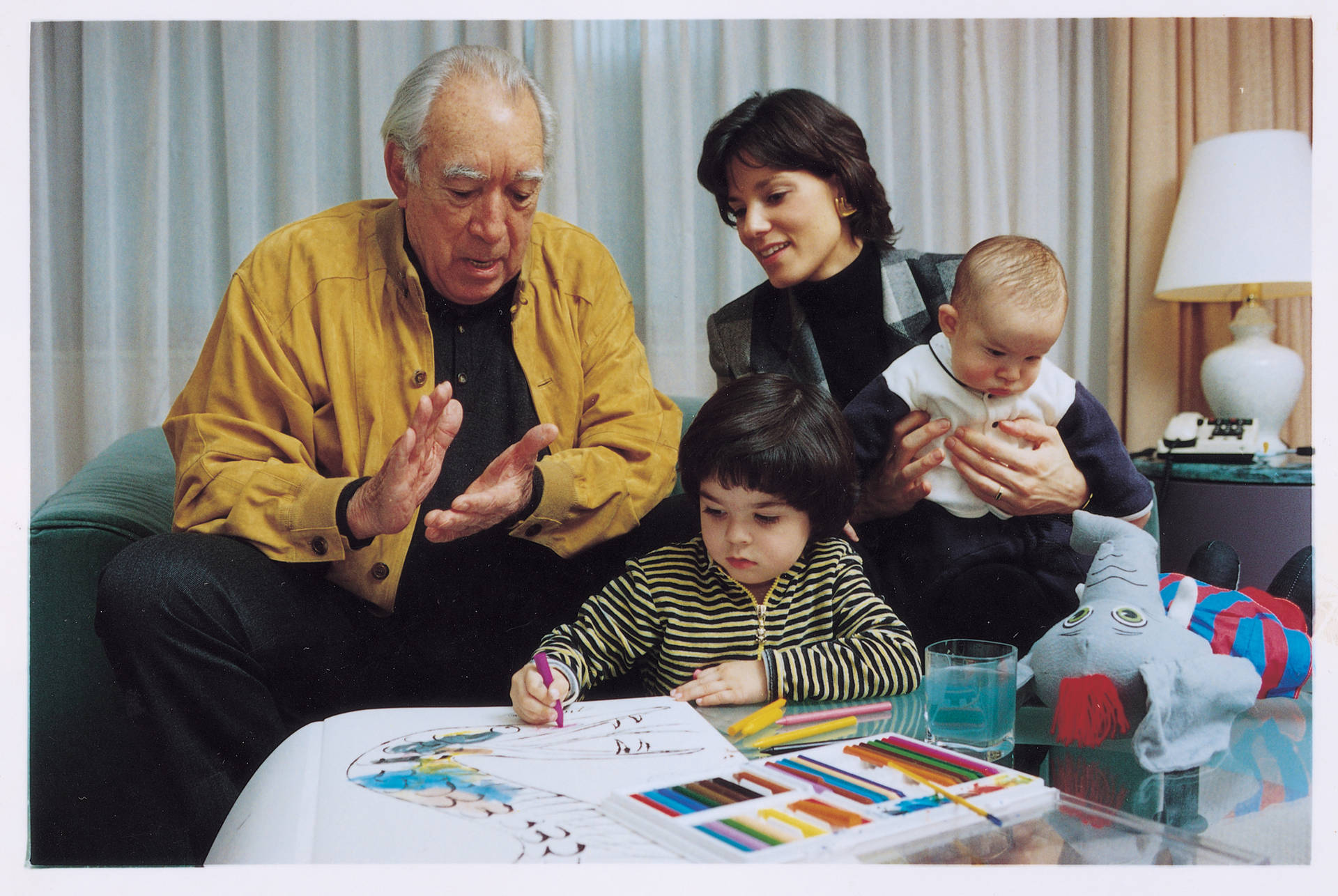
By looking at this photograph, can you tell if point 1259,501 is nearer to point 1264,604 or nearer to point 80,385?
point 1264,604

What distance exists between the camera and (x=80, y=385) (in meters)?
1.24

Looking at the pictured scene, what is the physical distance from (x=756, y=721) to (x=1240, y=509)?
0.81 meters

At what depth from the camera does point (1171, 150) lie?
1.35m

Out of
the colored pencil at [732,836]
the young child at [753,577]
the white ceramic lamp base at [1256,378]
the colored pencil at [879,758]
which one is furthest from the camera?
the white ceramic lamp base at [1256,378]

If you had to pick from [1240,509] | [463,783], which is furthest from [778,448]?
[1240,509]

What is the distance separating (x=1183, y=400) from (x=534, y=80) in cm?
100

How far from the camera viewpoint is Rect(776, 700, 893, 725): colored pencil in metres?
0.95

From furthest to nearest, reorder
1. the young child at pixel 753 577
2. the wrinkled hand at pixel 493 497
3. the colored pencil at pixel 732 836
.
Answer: the wrinkled hand at pixel 493 497
the young child at pixel 753 577
the colored pencil at pixel 732 836

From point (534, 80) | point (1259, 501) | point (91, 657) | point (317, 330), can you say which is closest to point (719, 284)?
point (534, 80)

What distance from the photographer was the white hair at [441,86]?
116 cm

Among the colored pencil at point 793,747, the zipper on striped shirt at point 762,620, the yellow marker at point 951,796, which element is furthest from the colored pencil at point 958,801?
the zipper on striped shirt at point 762,620

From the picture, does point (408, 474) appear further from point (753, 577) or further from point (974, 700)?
point (974, 700)

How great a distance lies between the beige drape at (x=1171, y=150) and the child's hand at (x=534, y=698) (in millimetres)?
902

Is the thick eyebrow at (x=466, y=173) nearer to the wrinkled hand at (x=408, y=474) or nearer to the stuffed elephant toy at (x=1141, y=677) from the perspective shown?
the wrinkled hand at (x=408, y=474)
